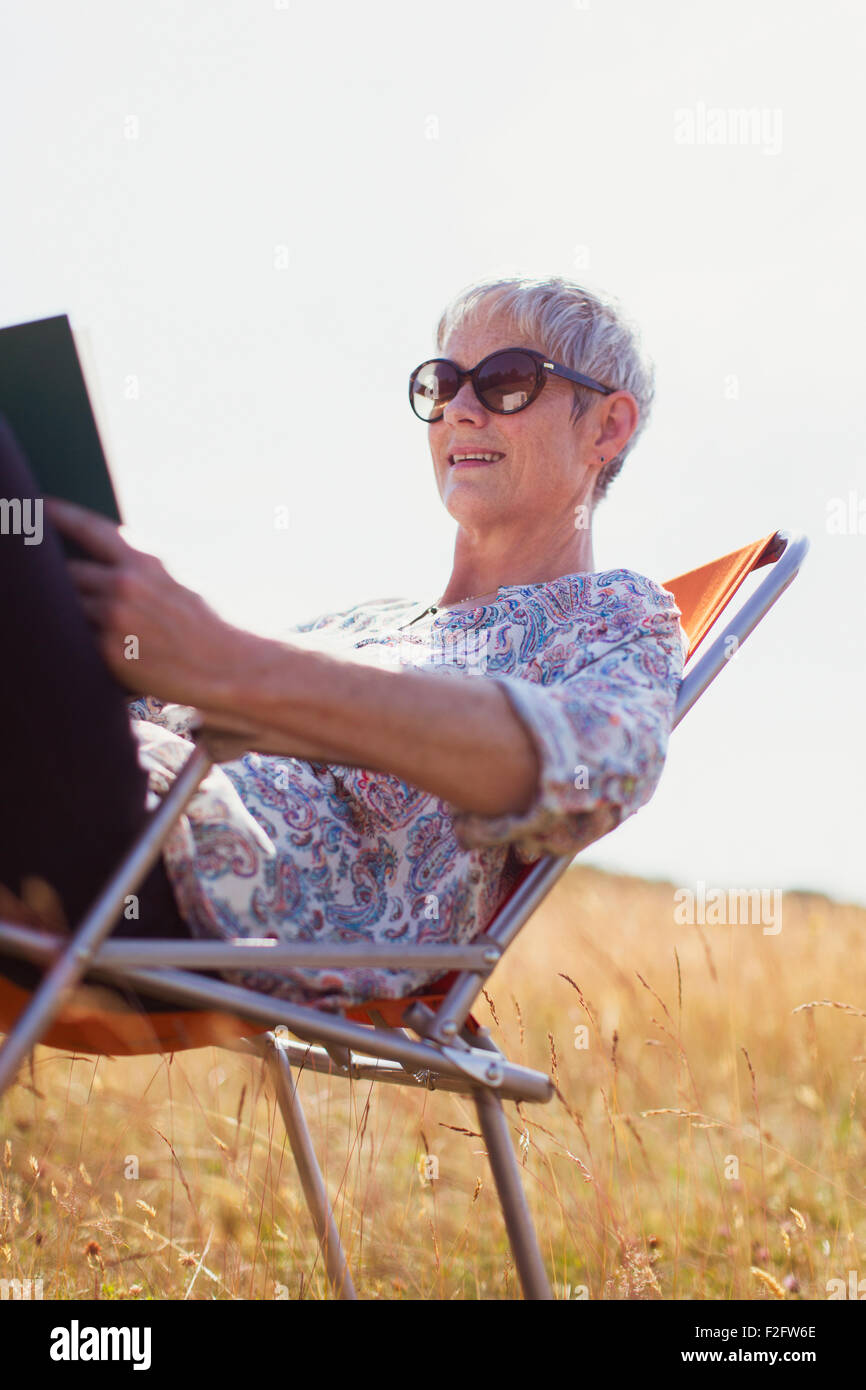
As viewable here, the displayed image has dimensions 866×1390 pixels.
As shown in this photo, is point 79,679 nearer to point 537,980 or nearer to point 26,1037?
point 26,1037

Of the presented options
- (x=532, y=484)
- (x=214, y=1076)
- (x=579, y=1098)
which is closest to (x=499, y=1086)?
(x=532, y=484)

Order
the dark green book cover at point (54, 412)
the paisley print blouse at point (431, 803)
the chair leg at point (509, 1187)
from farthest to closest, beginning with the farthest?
the chair leg at point (509, 1187) < the paisley print blouse at point (431, 803) < the dark green book cover at point (54, 412)

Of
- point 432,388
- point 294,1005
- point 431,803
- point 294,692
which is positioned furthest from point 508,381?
point 294,1005

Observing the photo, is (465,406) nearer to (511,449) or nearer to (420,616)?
(511,449)

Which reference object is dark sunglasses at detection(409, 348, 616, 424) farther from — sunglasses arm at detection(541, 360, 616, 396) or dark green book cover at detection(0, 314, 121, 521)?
dark green book cover at detection(0, 314, 121, 521)

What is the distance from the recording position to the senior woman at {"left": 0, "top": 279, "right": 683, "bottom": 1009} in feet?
3.75

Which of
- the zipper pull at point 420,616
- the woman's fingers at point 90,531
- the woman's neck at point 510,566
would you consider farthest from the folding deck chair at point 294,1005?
the zipper pull at point 420,616

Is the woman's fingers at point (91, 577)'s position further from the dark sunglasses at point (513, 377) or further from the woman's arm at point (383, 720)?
the dark sunglasses at point (513, 377)

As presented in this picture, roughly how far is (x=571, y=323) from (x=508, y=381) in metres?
0.19

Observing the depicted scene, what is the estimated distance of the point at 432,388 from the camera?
246 centimetres

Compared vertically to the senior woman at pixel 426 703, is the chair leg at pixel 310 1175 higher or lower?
lower

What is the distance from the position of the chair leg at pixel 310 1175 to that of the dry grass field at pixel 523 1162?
0.18 feet

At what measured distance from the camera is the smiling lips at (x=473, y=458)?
7.74 feet

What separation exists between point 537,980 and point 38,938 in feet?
16.7
